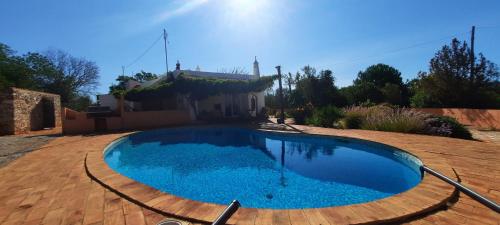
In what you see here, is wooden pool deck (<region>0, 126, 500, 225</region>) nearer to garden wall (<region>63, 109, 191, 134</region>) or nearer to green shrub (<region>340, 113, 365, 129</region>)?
green shrub (<region>340, 113, 365, 129</region>)

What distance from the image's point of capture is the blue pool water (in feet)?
14.2

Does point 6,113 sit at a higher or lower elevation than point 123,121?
higher

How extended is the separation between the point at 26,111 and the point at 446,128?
769 inches

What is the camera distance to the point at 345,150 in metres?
7.63

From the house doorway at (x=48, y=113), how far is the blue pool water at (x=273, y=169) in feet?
30.9

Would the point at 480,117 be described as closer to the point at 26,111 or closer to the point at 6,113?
the point at 6,113

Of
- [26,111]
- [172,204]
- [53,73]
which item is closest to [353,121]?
[172,204]

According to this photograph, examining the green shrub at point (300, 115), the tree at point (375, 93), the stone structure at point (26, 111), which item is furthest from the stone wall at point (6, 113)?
the tree at point (375, 93)

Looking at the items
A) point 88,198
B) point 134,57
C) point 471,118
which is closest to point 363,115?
point 471,118

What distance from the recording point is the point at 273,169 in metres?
6.14

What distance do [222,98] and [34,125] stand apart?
11.5 metres

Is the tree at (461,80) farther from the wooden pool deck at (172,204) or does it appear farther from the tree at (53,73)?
the tree at (53,73)

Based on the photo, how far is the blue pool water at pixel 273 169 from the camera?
433 centimetres

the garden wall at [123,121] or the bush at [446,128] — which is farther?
the garden wall at [123,121]
